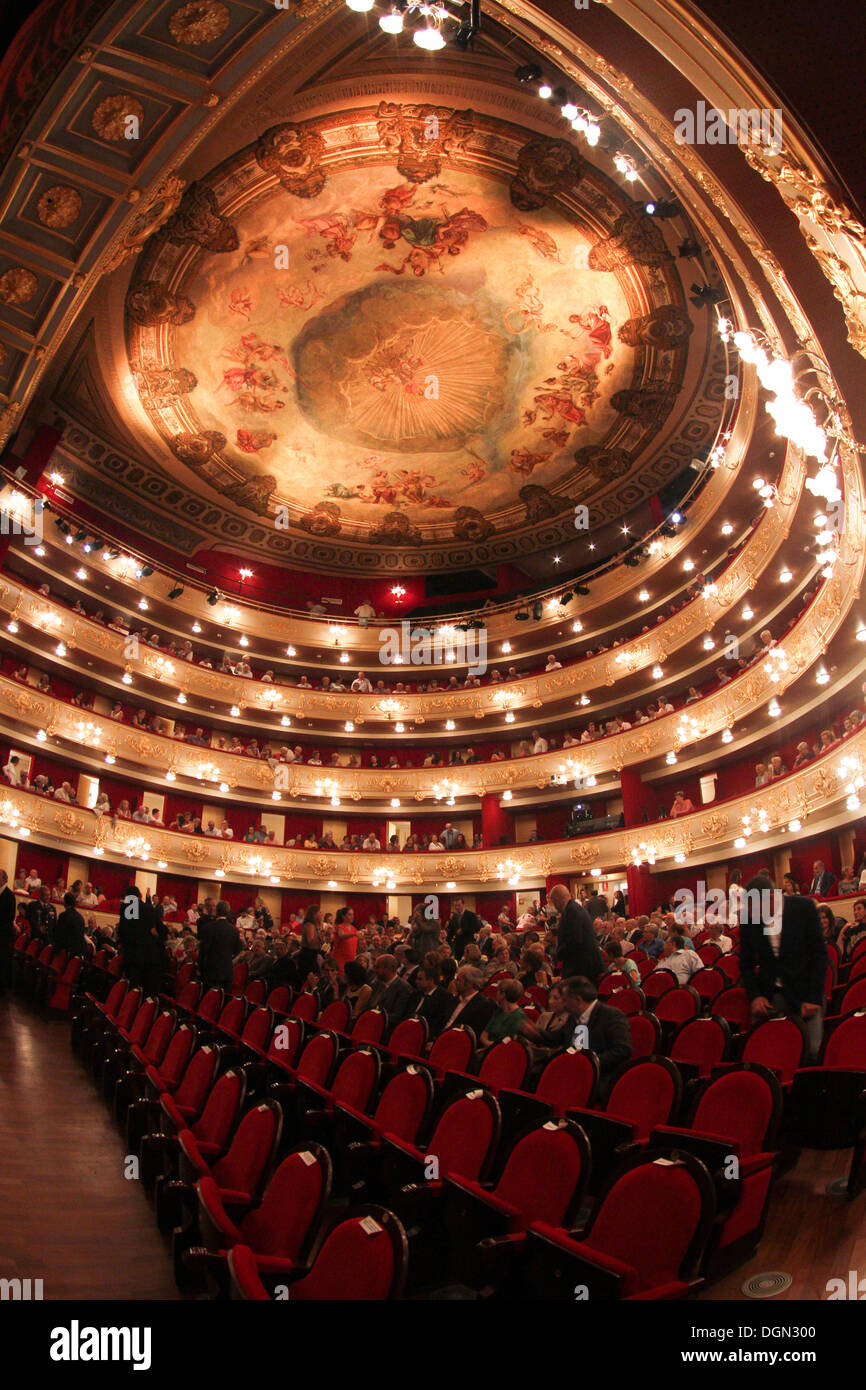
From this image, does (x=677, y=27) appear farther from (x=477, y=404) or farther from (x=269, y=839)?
(x=269, y=839)

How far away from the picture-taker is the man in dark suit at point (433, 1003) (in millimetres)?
6246

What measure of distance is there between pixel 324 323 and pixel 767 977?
17257 mm

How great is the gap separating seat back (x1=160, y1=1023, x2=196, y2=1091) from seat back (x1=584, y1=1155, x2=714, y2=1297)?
3162mm

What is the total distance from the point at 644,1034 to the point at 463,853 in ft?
54.8

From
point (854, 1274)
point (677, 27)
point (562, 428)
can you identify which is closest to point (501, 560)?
point (562, 428)

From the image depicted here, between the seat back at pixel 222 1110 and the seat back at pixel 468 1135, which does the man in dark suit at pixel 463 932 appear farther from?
the seat back at pixel 468 1135

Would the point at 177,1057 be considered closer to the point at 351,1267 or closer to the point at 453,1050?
the point at 453,1050

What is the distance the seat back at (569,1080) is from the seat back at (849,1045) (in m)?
1.15

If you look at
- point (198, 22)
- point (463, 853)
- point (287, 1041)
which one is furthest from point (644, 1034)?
point (463, 853)

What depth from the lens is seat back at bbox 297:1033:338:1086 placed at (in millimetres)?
4746

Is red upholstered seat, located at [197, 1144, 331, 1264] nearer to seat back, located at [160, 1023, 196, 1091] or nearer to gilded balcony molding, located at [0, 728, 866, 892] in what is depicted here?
seat back, located at [160, 1023, 196, 1091]

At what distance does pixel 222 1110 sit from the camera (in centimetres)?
385

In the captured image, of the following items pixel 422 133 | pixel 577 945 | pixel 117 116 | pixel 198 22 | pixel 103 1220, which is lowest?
pixel 103 1220

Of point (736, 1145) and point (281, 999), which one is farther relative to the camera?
point (281, 999)
